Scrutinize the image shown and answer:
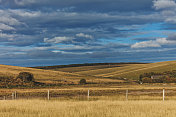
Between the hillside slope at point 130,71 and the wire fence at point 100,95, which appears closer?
the wire fence at point 100,95

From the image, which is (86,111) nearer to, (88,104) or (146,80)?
(88,104)

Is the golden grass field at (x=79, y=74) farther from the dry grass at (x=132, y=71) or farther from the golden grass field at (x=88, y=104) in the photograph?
the golden grass field at (x=88, y=104)

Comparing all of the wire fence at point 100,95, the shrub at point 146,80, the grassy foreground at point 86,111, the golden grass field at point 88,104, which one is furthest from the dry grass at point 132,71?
the grassy foreground at point 86,111

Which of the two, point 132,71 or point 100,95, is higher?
point 132,71

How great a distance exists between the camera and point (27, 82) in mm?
73812

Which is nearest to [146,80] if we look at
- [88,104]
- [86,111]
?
[88,104]

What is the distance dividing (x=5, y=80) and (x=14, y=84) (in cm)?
550

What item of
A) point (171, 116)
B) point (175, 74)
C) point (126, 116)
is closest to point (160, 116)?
point (171, 116)

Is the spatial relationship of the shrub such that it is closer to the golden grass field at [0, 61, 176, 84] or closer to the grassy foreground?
the golden grass field at [0, 61, 176, 84]

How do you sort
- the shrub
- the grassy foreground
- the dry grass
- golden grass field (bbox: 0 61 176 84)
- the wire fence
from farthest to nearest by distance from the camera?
the dry grass → the shrub → golden grass field (bbox: 0 61 176 84) → the wire fence → the grassy foreground

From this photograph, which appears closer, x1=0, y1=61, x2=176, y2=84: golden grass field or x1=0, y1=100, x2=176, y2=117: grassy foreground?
x1=0, y1=100, x2=176, y2=117: grassy foreground

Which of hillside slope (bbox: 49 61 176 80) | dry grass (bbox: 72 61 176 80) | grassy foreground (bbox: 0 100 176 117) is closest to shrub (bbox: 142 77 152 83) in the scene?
hillside slope (bbox: 49 61 176 80)

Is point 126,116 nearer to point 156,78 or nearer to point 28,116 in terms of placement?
point 28,116

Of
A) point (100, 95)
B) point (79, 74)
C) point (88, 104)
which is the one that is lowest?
point (100, 95)
